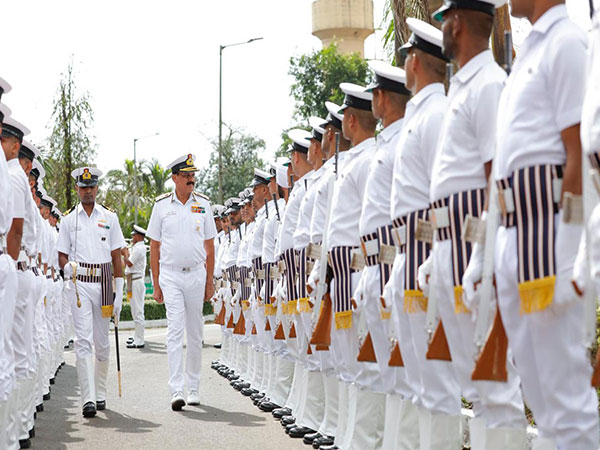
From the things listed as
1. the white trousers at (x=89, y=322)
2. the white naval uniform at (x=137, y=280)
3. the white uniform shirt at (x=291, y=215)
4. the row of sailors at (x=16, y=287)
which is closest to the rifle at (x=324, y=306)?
the white uniform shirt at (x=291, y=215)

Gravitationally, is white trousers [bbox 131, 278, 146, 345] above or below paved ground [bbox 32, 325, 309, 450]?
above

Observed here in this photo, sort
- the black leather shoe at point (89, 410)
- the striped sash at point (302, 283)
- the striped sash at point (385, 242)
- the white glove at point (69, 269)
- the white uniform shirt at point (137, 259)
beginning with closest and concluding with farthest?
1. the striped sash at point (385, 242)
2. the striped sash at point (302, 283)
3. the black leather shoe at point (89, 410)
4. the white glove at point (69, 269)
5. the white uniform shirt at point (137, 259)

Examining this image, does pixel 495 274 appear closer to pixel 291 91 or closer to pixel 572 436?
pixel 572 436

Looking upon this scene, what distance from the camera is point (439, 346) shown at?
204 inches

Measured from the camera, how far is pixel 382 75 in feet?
22.5

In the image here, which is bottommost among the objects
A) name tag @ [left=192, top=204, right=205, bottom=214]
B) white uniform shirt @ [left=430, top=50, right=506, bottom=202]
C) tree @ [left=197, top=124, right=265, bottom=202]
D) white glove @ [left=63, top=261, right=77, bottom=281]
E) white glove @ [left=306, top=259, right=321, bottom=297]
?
white glove @ [left=306, top=259, right=321, bottom=297]

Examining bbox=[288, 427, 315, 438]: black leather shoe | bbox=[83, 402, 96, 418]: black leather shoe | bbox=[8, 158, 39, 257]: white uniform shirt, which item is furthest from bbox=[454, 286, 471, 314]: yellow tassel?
bbox=[83, 402, 96, 418]: black leather shoe

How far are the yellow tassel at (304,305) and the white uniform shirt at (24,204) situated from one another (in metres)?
2.37

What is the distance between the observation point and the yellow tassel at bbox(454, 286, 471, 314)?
487cm

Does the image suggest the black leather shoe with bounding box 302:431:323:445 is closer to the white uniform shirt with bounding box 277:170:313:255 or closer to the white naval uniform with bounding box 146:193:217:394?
the white uniform shirt with bounding box 277:170:313:255

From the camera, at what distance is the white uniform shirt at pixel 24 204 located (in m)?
7.65

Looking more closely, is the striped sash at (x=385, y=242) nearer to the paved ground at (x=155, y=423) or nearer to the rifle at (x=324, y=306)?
the rifle at (x=324, y=306)

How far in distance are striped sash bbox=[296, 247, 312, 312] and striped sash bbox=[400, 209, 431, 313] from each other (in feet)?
10.5

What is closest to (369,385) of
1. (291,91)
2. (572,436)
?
(572,436)
